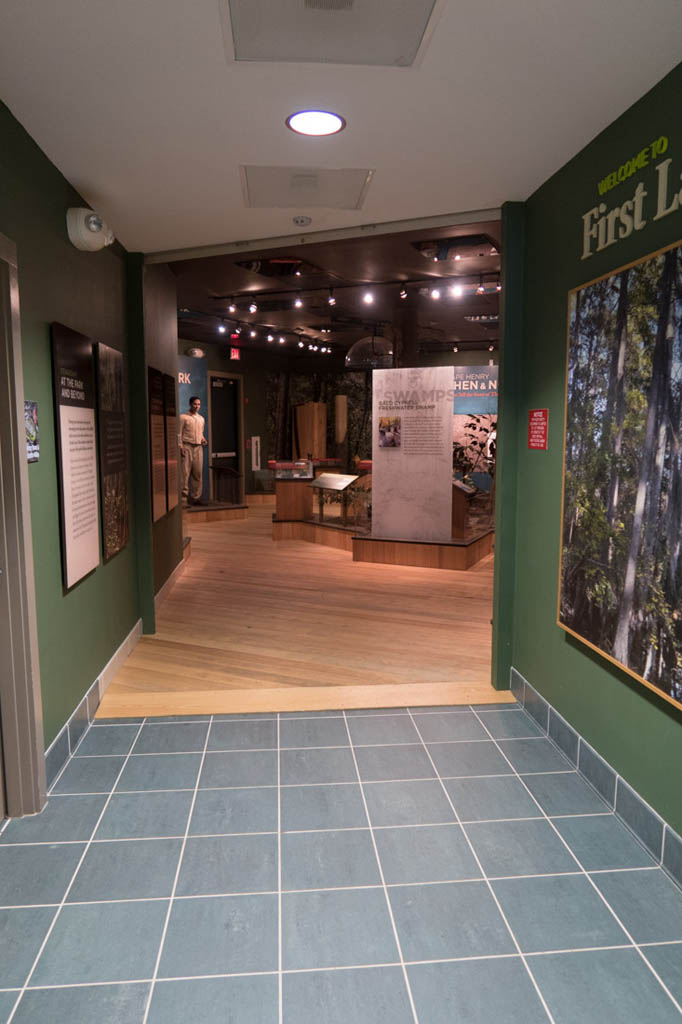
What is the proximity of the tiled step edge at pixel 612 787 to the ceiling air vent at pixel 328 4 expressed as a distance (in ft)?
9.19

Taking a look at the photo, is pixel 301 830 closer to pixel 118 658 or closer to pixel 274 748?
pixel 274 748

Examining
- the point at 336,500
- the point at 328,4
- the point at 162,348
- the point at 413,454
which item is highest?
the point at 328,4

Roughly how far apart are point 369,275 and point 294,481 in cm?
307

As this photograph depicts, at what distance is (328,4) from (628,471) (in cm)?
181

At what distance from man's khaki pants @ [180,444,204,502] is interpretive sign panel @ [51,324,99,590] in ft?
24.0

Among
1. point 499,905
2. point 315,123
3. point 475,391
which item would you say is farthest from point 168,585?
point 475,391

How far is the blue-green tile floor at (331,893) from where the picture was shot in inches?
69.8

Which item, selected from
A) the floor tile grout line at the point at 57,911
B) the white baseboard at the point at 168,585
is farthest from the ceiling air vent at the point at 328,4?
the white baseboard at the point at 168,585

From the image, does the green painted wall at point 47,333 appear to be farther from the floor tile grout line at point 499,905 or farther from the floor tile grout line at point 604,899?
the floor tile grout line at point 604,899

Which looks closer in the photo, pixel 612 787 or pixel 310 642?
pixel 612 787

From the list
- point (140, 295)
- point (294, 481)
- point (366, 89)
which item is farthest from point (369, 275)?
point (366, 89)

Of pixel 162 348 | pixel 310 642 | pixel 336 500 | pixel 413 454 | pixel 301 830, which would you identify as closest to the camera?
pixel 301 830

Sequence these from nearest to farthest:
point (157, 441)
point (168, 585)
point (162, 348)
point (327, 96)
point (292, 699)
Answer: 1. point (327, 96)
2. point (292, 699)
3. point (157, 441)
4. point (162, 348)
5. point (168, 585)

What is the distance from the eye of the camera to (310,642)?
15.4 feet
